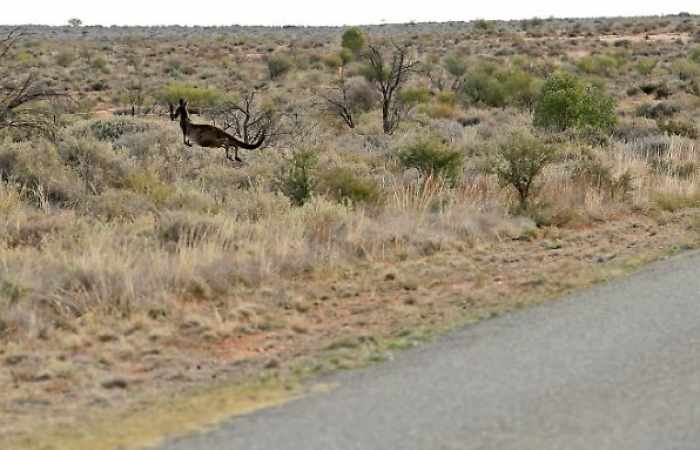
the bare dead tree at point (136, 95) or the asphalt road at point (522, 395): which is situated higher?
the asphalt road at point (522, 395)

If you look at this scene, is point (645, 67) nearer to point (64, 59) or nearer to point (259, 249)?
point (64, 59)

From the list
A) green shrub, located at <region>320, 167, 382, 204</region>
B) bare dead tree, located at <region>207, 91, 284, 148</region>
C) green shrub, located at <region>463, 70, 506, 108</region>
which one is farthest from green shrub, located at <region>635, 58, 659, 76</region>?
green shrub, located at <region>320, 167, 382, 204</region>

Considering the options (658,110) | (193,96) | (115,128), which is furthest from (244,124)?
(658,110)

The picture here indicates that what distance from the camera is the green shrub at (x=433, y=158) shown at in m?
16.1

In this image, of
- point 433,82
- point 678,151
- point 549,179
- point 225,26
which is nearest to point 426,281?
point 549,179

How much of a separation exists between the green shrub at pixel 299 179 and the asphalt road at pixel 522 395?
240 inches

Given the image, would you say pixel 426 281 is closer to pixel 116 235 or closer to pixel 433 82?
pixel 116 235

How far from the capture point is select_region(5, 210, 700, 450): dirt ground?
21.1 ft

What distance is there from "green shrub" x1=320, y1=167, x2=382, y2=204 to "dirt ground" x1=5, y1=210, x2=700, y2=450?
104 inches

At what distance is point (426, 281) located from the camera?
1009cm

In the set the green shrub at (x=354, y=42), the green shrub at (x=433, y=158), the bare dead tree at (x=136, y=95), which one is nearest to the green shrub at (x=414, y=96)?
the bare dead tree at (x=136, y=95)

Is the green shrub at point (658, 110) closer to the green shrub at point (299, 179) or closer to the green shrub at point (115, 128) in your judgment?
the green shrub at point (115, 128)

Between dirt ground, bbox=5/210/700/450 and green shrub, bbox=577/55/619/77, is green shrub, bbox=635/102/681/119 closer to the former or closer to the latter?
green shrub, bbox=577/55/619/77

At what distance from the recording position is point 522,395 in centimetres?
643
